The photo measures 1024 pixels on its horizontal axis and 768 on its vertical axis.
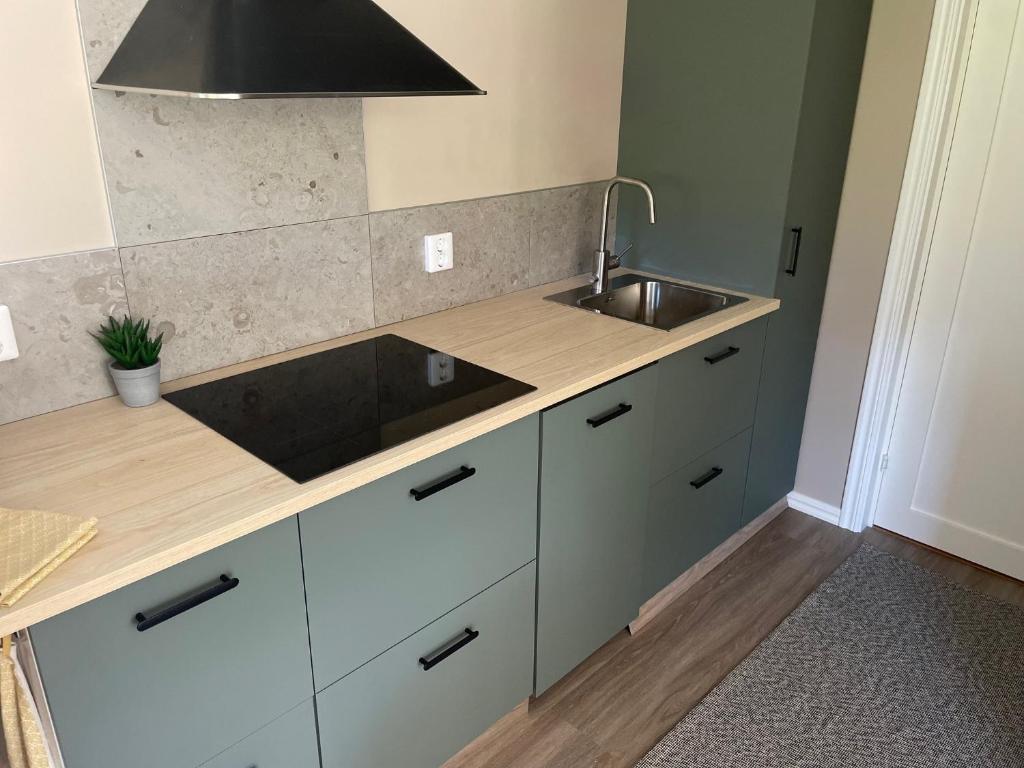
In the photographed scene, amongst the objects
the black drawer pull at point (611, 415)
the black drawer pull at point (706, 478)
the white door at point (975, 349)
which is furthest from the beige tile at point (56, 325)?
the white door at point (975, 349)

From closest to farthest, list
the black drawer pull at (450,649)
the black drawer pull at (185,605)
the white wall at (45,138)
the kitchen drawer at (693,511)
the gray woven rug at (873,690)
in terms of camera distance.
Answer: the black drawer pull at (185,605) < the white wall at (45,138) < the black drawer pull at (450,649) < the gray woven rug at (873,690) < the kitchen drawer at (693,511)

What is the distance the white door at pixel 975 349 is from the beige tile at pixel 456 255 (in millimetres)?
1320

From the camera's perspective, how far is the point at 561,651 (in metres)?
1.96

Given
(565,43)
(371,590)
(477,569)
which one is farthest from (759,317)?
(371,590)

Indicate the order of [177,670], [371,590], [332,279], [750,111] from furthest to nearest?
[750,111] → [332,279] → [371,590] → [177,670]

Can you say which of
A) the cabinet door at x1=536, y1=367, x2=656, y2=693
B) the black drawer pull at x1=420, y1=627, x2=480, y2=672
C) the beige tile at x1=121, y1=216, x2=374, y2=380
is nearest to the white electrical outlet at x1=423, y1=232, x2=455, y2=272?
the beige tile at x1=121, y1=216, x2=374, y2=380

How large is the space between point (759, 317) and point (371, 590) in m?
1.44

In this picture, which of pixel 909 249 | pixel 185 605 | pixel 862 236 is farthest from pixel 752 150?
pixel 185 605

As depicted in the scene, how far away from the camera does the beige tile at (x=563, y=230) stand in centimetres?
237

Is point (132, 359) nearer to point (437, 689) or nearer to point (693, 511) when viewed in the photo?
point (437, 689)

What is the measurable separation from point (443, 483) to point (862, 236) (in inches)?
68.6

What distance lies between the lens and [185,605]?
44.3 inches

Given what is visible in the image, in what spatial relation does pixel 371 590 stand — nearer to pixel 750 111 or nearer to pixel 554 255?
pixel 554 255

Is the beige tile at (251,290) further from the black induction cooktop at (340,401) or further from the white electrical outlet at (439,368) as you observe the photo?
the white electrical outlet at (439,368)
